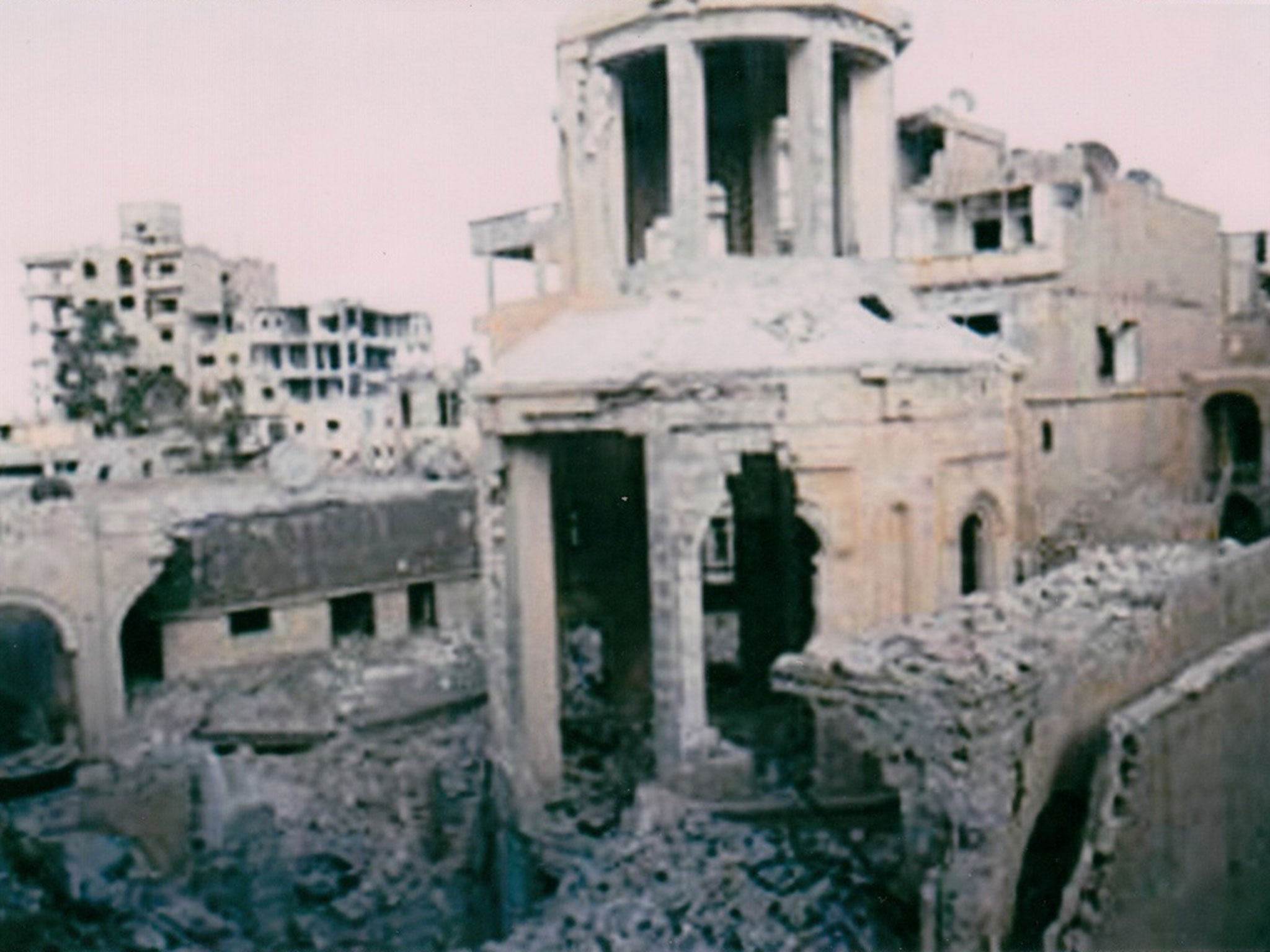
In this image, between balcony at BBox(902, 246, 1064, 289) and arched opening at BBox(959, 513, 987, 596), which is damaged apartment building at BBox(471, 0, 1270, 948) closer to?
arched opening at BBox(959, 513, 987, 596)

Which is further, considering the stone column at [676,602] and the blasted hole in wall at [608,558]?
the blasted hole in wall at [608,558]

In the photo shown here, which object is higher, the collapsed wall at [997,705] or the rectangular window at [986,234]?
the rectangular window at [986,234]

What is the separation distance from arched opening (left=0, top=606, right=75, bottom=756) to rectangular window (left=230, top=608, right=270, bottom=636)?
11.8 ft

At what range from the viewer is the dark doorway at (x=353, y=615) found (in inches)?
1119

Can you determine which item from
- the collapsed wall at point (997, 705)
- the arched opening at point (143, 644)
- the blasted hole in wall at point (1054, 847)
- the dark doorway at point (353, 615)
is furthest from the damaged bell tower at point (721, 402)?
the arched opening at point (143, 644)

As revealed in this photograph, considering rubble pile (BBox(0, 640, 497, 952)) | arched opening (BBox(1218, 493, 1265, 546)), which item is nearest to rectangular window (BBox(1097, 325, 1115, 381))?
arched opening (BBox(1218, 493, 1265, 546))

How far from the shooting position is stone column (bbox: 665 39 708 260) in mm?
16969

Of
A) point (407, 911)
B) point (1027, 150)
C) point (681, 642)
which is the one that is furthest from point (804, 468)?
point (1027, 150)

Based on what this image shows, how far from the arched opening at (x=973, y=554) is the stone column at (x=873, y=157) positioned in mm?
4197

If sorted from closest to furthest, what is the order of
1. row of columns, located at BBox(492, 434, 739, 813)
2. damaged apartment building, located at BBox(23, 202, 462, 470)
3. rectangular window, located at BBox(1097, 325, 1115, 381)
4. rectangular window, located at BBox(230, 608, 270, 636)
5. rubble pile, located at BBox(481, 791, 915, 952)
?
rubble pile, located at BBox(481, 791, 915, 952), row of columns, located at BBox(492, 434, 739, 813), rectangular window, located at BBox(230, 608, 270, 636), rectangular window, located at BBox(1097, 325, 1115, 381), damaged apartment building, located at BBox(23, 202, 462, 470)

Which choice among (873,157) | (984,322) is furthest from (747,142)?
(984,322)

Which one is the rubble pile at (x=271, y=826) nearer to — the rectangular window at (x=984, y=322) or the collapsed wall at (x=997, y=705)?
the collapsed wall at (x=997, y=705)

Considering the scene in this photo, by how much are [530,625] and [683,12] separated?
8.78 m

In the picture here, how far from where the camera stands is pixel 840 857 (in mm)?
13562
